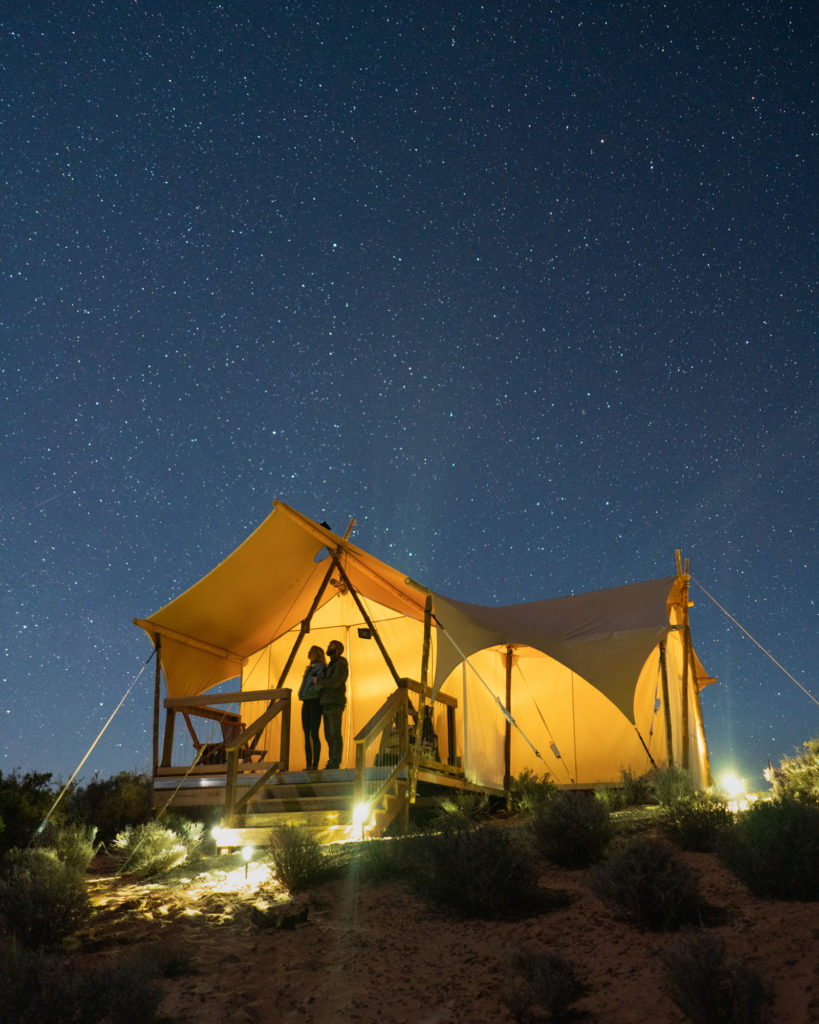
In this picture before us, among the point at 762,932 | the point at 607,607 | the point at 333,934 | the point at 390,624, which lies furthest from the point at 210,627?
the point at 762,932

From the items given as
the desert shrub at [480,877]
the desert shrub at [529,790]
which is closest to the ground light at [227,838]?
the desert shrub at [480,877]

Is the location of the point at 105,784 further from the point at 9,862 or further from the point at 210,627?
the point at 9,862

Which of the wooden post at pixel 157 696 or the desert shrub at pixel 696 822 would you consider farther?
the wooden post at pixel 157 696

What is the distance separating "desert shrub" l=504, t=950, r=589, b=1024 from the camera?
12.1 ft

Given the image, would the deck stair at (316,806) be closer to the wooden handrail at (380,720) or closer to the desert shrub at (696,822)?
the wooden handrail at (380,720)

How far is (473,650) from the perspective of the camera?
32.7ft

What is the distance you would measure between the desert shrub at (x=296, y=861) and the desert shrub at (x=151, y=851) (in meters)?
1.99

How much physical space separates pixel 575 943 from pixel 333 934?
5.01 feet

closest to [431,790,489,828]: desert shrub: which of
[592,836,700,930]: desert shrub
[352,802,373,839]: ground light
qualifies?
[352,802,373,839]: ground light

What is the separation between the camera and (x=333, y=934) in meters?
5.03

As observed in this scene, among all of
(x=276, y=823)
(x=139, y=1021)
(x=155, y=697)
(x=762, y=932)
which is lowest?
(x=139, y=1021)

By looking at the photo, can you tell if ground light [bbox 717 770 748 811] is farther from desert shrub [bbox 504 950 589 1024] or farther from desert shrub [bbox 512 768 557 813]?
desert shrub [bbox 504 950 589 1024]

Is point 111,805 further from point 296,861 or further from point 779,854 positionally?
point 779,854

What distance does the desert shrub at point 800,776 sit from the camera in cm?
716
